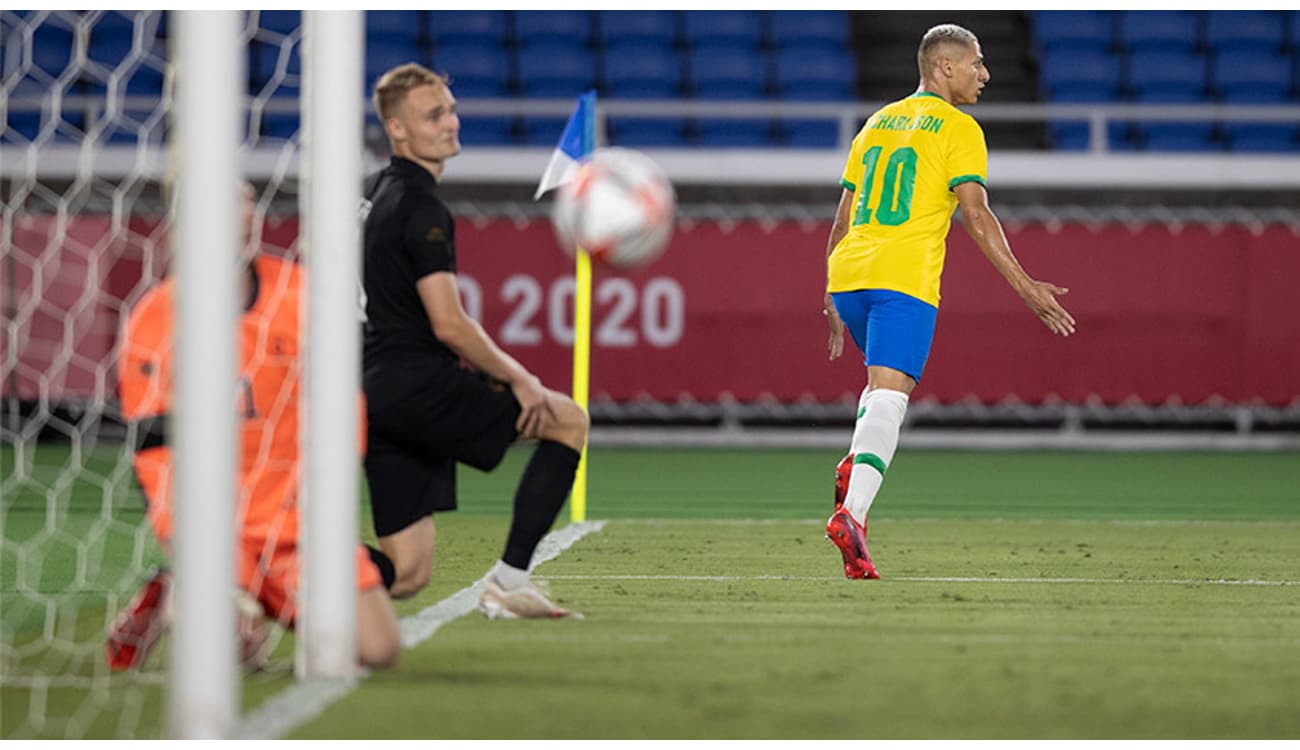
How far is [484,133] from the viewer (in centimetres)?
1703

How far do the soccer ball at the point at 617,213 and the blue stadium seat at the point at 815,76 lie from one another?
41.5 feet

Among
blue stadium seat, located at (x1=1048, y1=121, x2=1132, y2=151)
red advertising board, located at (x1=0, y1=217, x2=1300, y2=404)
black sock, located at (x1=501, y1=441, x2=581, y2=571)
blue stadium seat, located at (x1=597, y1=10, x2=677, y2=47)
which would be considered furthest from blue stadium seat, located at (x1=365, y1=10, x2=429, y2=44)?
black sock, located at (x1=501, y1=441, x2=581, y2=571)

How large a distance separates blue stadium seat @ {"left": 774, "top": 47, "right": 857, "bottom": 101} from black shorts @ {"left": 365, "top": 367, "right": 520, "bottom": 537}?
1301 cm

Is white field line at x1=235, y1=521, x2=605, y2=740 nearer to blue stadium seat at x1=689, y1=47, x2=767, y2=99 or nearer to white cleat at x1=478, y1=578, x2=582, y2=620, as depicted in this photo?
white cleat at x1=478, y1=578, x2=582, y2=620

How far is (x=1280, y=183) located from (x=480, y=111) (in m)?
6.61

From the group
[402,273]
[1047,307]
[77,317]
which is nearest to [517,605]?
[402,273]

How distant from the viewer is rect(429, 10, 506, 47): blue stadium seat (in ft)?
59.8

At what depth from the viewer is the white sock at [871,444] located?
6293 millimetres

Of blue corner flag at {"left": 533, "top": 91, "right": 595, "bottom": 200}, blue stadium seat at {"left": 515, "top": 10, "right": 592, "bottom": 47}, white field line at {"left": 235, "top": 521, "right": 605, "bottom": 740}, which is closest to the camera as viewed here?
white field line at {"left": 235, "top": 521, "right": 605, "bottom": 740}

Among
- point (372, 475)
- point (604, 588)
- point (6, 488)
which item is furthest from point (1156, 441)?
point (372, 475)

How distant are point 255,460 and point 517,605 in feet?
3.51

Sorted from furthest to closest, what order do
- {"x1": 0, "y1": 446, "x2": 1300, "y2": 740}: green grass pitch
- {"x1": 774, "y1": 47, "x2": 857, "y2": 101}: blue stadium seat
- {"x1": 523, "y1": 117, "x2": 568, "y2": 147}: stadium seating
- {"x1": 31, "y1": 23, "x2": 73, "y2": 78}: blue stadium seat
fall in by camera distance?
1. {"x1": 774, "y1": 47, "x2": 857, "y2": 101}: blue stadium seat
2. {"x1": 31, "y1": 23, "x2": 73, "y2": 78}: blue stadium seat
3. {"x1": 523, "y1": 117, "x2": 568, "y2": 147}: stadium seating
4. {"x1": 0, "y1": 446, "x2": 1300, "y2": 740}: green grass pitch

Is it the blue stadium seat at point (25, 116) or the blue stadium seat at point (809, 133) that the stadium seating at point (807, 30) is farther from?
the blue stadium seat at point (25, 116)

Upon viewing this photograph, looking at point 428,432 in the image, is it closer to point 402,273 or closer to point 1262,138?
point 402,273
